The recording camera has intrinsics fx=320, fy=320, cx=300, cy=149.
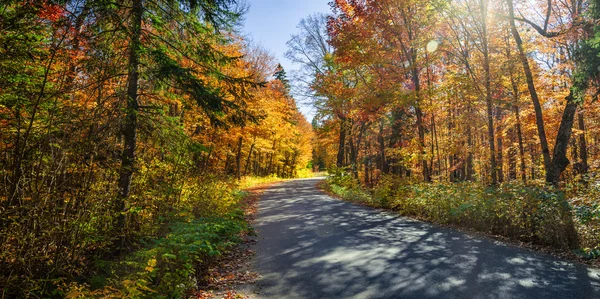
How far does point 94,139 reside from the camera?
4.77m

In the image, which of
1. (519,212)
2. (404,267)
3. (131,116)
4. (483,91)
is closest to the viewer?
(404,267)

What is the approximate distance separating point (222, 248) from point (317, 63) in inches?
886

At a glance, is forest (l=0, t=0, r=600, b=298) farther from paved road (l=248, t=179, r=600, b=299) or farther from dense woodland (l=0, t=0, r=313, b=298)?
paved road (l=248, t=179, r=600, b=299)

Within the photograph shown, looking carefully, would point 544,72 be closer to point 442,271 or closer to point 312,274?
point 442,271

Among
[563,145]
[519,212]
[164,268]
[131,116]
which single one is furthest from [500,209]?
[131,116]

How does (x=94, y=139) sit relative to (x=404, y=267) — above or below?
above

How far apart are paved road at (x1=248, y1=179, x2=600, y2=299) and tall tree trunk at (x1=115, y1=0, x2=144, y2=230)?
2986 millimetres

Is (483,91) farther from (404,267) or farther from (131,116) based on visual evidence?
(131,116)

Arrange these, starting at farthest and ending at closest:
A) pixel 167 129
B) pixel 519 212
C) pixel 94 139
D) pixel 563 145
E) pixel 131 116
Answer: pixel 563 145 < pixel 519 212 < pixel 167 129 < pixel 131 116 < pixel 94 139

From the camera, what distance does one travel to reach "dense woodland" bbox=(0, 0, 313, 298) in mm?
3932

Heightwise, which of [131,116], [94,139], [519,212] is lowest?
[519,212]

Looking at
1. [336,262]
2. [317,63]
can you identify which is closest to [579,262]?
[336,262]

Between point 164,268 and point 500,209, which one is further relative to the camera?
point 500,209

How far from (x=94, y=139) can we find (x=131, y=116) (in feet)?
6.05
